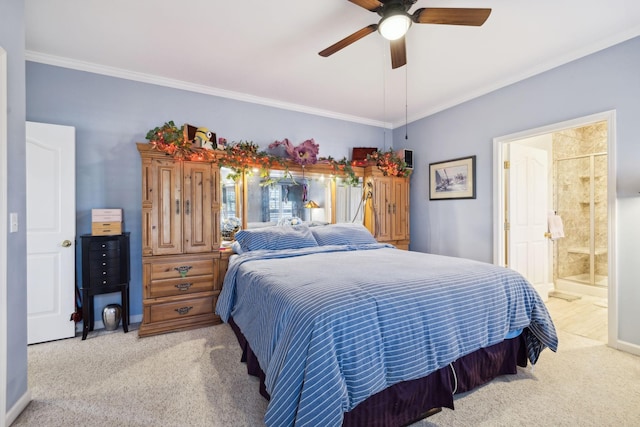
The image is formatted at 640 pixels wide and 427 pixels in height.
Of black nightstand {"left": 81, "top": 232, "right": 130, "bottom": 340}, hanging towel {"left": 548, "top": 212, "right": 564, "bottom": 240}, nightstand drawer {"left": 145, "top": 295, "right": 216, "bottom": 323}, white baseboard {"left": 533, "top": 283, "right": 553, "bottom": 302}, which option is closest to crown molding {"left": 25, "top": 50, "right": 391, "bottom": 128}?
black nightstand {"left": 81, "top": 232, "right": 130, "bottom": 340}

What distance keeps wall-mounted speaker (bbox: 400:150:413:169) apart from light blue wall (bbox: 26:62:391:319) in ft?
7.96

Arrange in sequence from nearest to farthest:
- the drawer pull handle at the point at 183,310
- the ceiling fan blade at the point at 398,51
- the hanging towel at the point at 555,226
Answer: the ceiling fan blade at the point at 398,51
the drawer pull handle at the point at 183,310
the hanging towel at the point at 555,226

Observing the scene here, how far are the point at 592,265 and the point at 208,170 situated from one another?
545 cm

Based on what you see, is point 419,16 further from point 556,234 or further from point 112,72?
point 556,234

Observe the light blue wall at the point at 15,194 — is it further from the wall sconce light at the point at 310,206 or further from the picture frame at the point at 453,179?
the picture frame at the point at 453,179

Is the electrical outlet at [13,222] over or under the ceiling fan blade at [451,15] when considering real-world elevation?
under

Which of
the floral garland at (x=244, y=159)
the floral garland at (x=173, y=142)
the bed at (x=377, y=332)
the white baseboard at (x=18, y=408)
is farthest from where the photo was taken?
the floral garland at (x=244, y=159)

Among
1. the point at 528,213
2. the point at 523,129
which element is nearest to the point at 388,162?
the point at 523,129

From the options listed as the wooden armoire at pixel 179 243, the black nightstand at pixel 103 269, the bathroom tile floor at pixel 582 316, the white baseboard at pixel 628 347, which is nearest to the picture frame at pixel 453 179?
the bathroom tile floor at pixel 582 316

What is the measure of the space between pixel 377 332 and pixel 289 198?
2.57 meters

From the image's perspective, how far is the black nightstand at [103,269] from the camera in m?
2.64

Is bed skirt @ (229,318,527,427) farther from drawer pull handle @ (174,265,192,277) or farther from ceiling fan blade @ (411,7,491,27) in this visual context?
ceiling fan blade @ (411,7,491,27)

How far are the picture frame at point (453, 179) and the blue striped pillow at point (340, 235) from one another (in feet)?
4.58

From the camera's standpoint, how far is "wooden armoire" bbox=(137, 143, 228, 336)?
280cm
